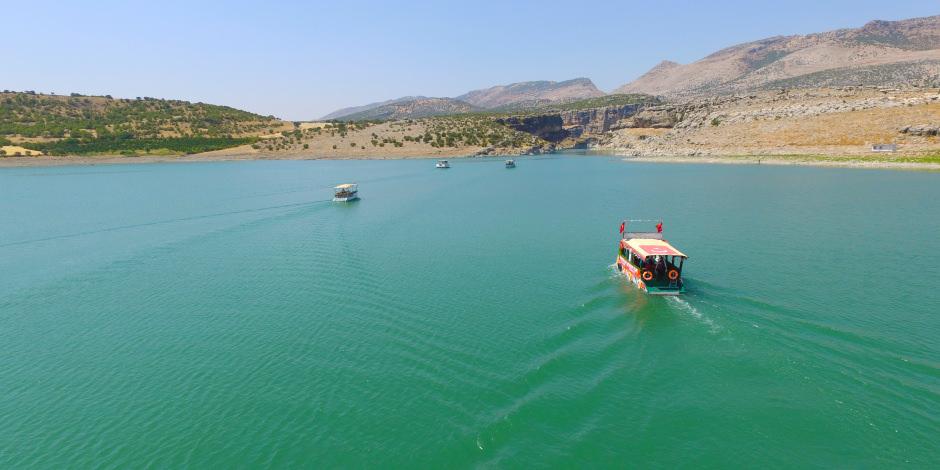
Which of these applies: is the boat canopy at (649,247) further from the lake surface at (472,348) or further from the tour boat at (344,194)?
the tour boat at (344,194)

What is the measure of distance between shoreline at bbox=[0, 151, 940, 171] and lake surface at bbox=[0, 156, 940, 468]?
56.2 metres

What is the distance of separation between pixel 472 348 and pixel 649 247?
51.7 feet

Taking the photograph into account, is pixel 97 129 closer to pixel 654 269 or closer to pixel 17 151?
pixel 17 151

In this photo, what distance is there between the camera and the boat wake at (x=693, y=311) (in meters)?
24.6

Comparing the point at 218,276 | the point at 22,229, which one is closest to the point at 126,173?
the point at 22,229

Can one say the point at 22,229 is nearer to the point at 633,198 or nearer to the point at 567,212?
the point at 567,212

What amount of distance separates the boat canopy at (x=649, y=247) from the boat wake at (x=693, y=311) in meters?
2.75

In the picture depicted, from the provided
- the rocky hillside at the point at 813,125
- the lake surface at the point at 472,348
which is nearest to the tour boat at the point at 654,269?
the lake surface at the point at 472,348

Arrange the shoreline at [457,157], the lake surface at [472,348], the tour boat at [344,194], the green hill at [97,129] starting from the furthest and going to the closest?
the green hill at [97,129] < the shoreline at [457,157] < the tour boat at [344,194] < the lake surface at [472,348]

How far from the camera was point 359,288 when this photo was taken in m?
32.2

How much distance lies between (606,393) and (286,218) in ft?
167

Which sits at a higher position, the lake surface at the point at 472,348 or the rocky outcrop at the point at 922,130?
the rocky outcrop at the point at 922,130

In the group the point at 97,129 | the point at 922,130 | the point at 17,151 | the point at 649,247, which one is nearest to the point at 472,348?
the point at 649,247

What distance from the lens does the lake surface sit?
16.4 metres
